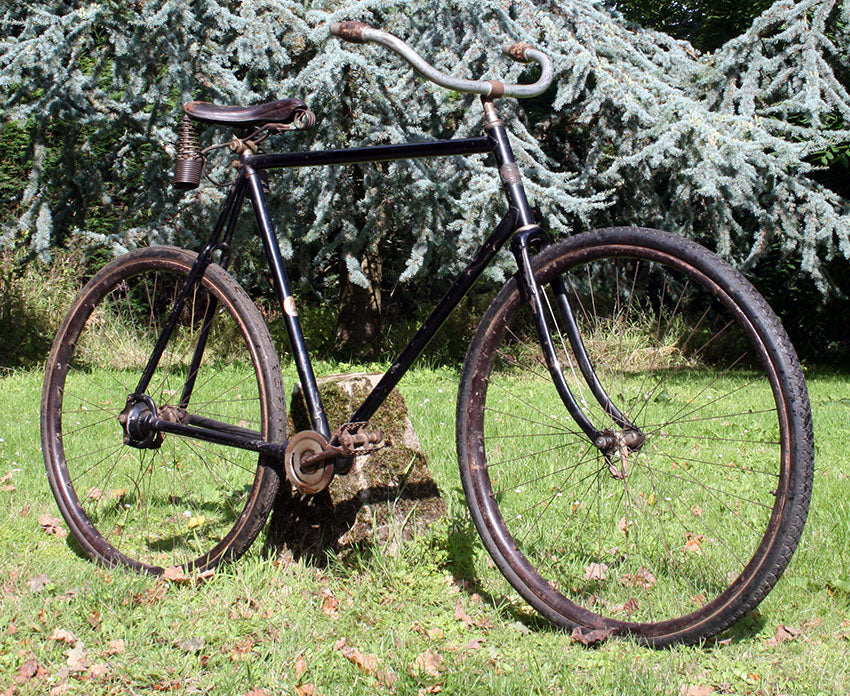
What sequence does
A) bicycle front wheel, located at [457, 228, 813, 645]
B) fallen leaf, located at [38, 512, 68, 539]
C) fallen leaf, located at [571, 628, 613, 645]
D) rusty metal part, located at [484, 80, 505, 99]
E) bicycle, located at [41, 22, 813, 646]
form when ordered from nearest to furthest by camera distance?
1. bicycle front wheel, located at [457, 228, 813, 645]
2. bicycle, located at [41, 22, 813, 646]
3. fallen leaf, located at [571, 628, 613, 645]
4. rusty metal part, located at [484, 80, 505, 99]
5. fallen leaf, located at [38, 512, 68, 539]

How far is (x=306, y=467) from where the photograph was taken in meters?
2.45

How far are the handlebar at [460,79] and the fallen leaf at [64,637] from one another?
1.78 m

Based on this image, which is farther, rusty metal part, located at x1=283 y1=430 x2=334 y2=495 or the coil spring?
the coil spring

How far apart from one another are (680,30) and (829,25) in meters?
3.82

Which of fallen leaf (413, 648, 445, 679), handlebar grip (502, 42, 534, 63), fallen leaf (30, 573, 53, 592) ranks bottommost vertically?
fallen leaf (30, 573, 53, 592)

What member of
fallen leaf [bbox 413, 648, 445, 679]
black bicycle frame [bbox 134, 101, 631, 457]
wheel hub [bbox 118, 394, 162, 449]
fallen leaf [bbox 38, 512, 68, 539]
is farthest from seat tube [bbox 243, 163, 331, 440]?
fallen leaf [bbox 38, 512, 68, 539]

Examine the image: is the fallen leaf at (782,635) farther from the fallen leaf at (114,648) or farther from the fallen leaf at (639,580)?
the fallen leaf at (114,648)

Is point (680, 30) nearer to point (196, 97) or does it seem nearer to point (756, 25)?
point (756, 25)

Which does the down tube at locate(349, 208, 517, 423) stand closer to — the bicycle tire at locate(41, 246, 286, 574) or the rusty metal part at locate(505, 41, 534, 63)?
the bicycle tire at locate(41, 246, 286, 574)

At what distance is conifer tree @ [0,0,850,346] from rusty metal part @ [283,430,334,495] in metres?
3.48

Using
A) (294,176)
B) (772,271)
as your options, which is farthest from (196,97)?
(772,271)

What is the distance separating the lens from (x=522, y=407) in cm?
537

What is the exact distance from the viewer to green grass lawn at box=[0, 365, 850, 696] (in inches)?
80.1

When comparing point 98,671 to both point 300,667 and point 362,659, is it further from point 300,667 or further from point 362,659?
point 362,659
